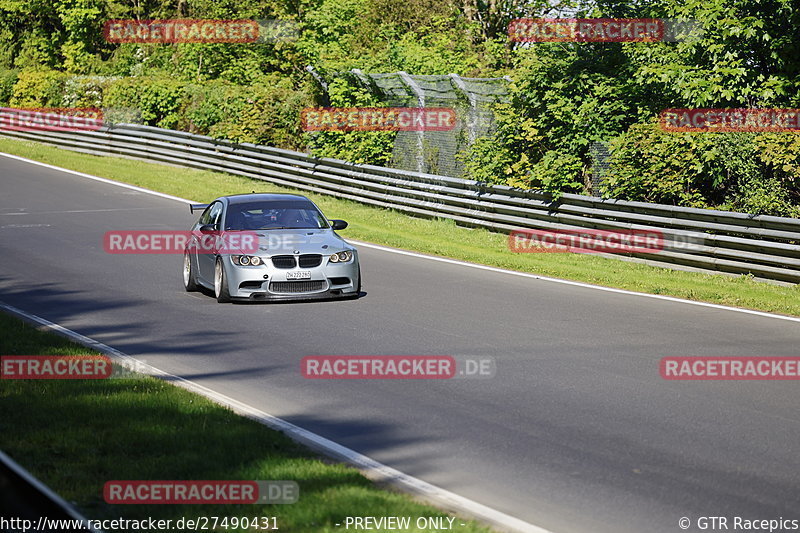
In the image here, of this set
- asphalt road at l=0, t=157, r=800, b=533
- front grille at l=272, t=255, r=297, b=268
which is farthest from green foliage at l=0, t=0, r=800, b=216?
front grille at l=272, t=255, r=297, b=268

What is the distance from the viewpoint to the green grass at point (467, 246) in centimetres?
1678

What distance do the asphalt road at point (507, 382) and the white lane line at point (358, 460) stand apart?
23 cm

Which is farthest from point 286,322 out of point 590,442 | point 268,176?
point 268,176

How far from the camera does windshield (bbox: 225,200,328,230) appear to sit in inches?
640

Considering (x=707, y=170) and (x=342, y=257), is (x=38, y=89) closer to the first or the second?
(x=707, y=170)

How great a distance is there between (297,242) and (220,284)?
1.25 meters

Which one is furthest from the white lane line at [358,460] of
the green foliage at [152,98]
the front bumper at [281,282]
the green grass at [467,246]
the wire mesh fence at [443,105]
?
the green foliage at [152,98]

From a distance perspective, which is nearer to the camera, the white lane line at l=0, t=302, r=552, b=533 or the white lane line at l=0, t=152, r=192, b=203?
the white lane line at l=0, t=302, r=552, b=533

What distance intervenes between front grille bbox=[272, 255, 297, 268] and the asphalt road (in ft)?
1.98

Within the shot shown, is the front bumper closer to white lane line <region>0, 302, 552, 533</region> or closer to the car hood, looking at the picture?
the car hood

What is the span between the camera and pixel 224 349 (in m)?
11.9

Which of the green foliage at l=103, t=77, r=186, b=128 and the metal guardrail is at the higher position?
the green foliage at l=103, t=77, r=186, b=128

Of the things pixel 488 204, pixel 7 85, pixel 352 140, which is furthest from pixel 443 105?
pixel 7 85

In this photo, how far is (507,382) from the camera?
10.2 m
